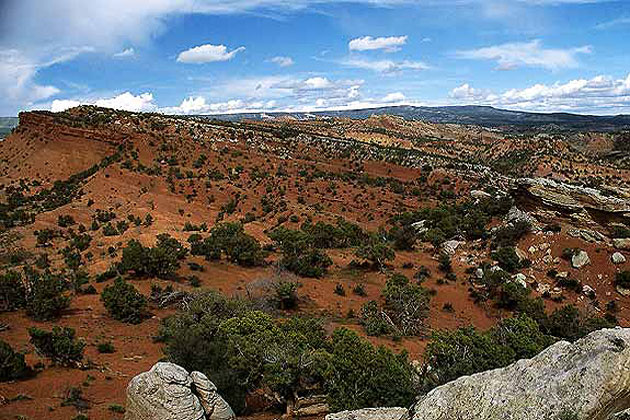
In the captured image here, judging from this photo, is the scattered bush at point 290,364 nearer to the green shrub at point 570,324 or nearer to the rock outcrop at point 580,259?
the green shrub at point 570,324

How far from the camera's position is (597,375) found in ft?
22.5

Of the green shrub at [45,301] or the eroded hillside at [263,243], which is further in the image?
the green shrub at [45,301]

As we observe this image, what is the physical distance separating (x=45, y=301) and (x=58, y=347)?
6483 millimetres

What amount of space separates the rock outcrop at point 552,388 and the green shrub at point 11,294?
950 inches

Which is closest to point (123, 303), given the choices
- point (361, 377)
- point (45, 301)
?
point (45, 301)

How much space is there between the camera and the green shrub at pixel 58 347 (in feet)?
59.5

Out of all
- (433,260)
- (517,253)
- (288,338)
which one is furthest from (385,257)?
(288,338)

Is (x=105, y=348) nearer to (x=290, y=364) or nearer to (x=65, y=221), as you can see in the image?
(x=290, y=364)

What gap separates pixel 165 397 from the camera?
10.7 meters

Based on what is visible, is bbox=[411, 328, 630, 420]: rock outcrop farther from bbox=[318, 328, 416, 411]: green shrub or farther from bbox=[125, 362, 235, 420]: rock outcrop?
bbox=[125, 362, 235, 420]: rock outcrop

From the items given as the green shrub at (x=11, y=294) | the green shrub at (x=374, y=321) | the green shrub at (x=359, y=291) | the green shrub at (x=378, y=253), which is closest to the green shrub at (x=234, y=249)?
the green shrub at (x=378, y=253)

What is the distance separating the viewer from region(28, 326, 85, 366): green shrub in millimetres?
18125

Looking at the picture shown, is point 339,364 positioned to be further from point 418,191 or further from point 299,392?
point 418,191

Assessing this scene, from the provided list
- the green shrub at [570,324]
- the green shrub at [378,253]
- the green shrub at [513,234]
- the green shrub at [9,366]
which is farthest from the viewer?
the green shrub at [513,234]
